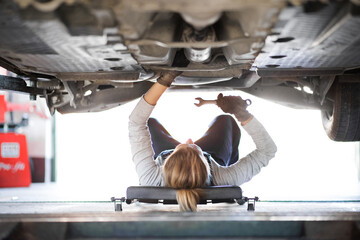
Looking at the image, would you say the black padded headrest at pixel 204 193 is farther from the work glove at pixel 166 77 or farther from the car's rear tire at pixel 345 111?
the car's rear tire at pixel 345 111

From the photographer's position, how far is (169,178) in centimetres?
223

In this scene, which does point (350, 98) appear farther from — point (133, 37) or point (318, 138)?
point (318, 138)

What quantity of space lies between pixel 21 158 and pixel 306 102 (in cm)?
333

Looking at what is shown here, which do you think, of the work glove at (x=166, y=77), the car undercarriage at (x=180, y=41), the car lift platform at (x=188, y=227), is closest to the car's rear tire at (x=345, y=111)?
the car undercarriage at (x=180, y=41)

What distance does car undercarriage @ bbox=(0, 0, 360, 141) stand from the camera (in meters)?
1.37

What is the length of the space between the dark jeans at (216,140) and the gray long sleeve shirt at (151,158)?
48 cm

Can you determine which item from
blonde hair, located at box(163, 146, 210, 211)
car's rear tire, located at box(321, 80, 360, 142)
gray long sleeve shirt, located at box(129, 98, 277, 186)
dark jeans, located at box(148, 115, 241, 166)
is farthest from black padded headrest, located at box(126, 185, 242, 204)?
car's rear tire, located at box(321, 80, 360, 142)

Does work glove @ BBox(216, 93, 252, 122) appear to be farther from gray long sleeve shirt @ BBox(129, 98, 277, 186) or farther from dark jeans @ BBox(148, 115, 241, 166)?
dark jeans @ BBox(148, 115, 241, 166)

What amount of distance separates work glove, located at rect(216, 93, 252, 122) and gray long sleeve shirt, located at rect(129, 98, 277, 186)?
0.14 meters

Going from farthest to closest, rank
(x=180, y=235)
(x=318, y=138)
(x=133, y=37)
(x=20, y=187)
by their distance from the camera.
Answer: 1. (x=318, y=138)
2. (x=20, y=187)
3. (x=133, y=37)
4. (x=180, y=235)

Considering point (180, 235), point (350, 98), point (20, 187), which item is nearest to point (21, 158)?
point (20, 187)

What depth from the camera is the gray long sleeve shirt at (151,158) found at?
8.07 ft

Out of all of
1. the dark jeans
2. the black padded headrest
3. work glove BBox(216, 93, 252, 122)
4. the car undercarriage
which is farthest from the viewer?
the dark jeans

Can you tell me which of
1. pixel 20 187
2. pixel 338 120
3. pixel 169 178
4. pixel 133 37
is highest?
pixel 133 37
